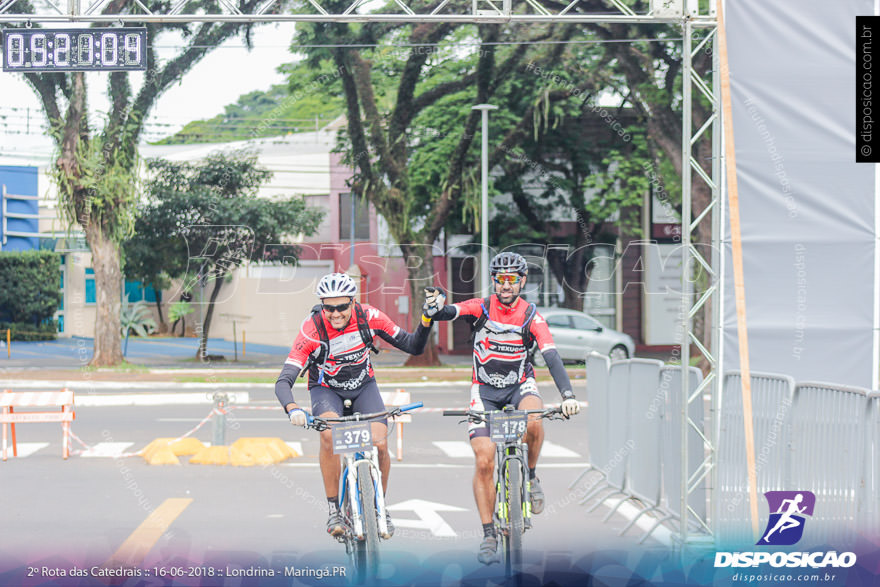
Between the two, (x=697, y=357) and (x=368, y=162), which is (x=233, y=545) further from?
(x=697, y=357)

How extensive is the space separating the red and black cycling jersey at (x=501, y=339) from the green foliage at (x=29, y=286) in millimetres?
38104

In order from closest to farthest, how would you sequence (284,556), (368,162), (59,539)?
(284,556) < (59,539) < (368,162)

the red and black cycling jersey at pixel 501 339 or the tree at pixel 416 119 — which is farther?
the tree at pixel 416 119

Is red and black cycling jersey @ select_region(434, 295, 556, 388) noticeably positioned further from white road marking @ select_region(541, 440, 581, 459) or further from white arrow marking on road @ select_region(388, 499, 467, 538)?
white road marking @ select_region(541, 440, 581, 459)

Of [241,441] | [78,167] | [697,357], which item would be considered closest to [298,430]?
[241,441]

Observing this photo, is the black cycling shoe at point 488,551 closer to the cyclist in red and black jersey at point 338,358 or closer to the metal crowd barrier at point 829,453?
the cyclist in red and black jersey at point 338,358

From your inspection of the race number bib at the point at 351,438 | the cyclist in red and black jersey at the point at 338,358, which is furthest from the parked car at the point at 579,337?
the race number bib at the point at 351,438

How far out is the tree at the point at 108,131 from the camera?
25109 millimetres

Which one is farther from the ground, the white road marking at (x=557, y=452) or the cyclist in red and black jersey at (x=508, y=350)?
the cyclist in red and black jersey at (x=508, y=350)

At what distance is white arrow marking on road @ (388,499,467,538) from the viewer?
838 cm

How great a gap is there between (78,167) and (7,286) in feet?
61.5

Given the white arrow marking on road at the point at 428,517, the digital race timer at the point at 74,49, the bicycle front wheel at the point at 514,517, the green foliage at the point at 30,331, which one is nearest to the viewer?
the bicycle front wheel at the point at 514,517

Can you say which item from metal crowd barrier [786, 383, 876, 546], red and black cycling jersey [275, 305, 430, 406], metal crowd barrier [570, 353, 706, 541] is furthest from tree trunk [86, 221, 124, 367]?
metal crowd barrier [786, 383, 876, 546]

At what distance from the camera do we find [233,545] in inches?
302
